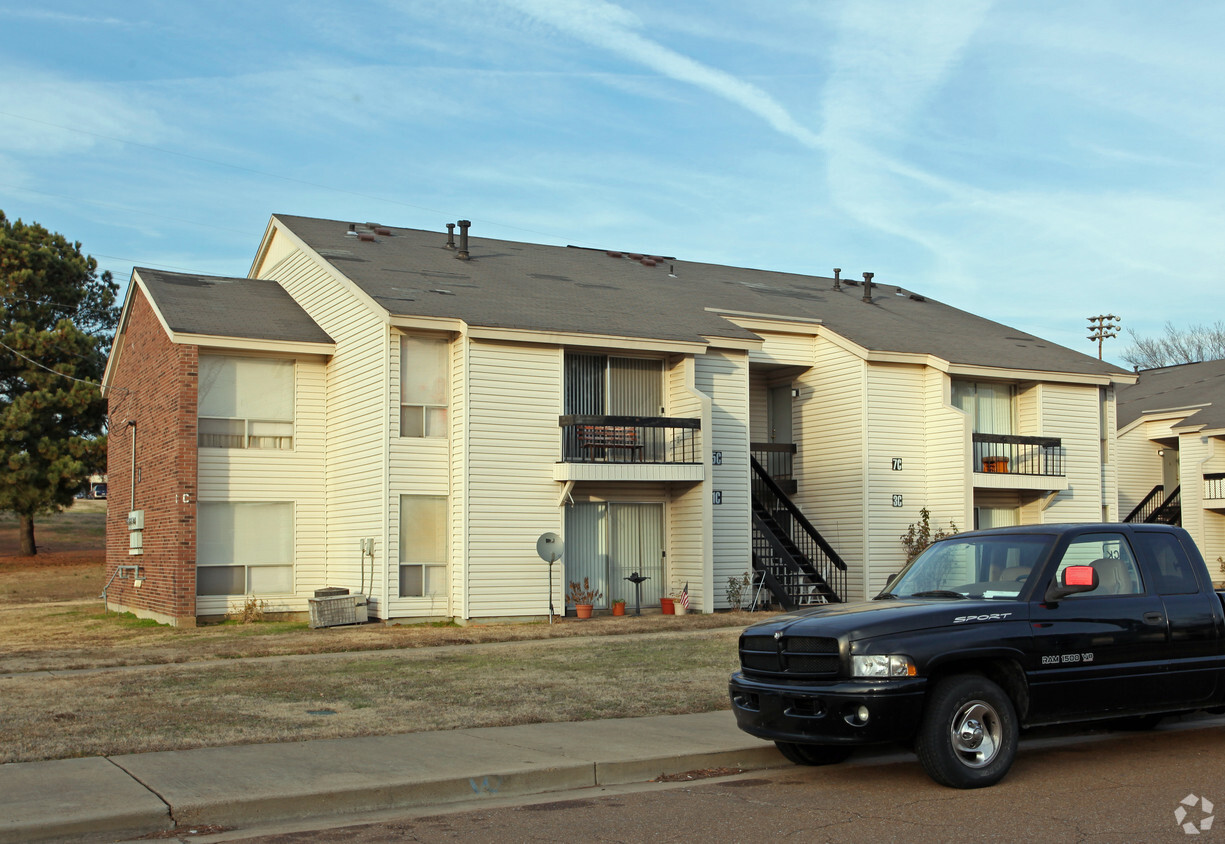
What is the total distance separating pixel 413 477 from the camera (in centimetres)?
2133

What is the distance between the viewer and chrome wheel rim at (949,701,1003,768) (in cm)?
794

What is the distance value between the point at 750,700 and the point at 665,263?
80.3ft

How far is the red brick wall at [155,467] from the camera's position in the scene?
22172 millimetres

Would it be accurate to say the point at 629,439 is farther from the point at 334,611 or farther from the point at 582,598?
the point at 334,611

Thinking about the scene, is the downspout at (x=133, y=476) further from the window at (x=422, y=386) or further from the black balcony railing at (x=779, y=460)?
the black balcony railing at (x=779, y=460)

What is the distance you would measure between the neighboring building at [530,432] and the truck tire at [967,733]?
1388 centimetres

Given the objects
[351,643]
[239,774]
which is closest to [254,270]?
[351,643]

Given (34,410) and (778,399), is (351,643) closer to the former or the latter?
(778,399)

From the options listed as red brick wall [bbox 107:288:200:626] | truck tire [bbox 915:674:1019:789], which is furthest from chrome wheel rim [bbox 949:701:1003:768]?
red brick wall [bbox 107:288:200:626]

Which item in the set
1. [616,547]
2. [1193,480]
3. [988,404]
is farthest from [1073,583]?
[1193,480]

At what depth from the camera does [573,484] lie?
870 inches

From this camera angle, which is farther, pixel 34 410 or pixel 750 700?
pixel 34 410

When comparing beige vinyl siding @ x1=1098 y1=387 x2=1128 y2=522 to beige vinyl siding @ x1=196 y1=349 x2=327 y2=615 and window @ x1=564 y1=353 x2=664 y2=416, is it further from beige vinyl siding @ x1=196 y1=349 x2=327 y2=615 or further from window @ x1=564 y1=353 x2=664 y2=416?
beige vinyl siding @ x1=196 y1=349 x2=327 y2=615

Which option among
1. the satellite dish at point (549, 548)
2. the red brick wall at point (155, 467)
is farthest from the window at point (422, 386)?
the red brick wall at point (155, 467)
